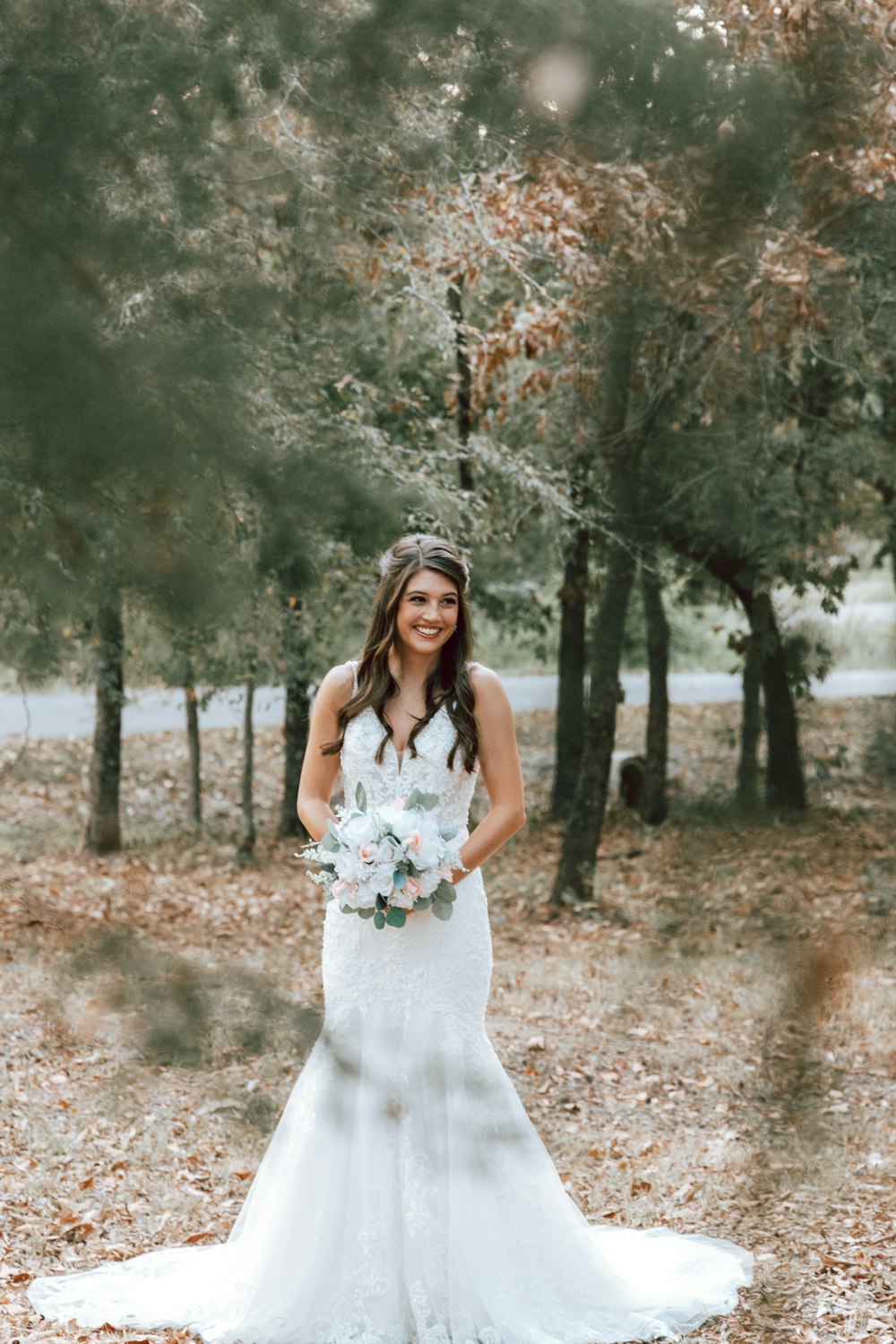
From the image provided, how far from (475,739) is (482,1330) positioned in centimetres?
143

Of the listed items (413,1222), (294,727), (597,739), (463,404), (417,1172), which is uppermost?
(463,404)

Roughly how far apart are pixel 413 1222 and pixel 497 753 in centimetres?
118

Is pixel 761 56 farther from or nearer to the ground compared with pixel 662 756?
farther from the ground

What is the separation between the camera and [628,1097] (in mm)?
5766


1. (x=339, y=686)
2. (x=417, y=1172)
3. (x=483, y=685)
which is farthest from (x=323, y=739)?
(x=417, y=1172)

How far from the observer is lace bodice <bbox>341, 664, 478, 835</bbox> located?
3.51m

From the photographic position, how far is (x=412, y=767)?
351 cm

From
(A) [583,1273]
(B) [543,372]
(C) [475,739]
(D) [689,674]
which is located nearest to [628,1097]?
(A) [583,1273]

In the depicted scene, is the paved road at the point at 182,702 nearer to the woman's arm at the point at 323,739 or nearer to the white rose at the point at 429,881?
the woman's arm at the point at 323,739

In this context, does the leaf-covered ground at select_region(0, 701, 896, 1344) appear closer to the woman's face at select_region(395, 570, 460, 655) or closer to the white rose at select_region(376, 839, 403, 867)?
the white rose at select_region(376, 839, 403, 867)

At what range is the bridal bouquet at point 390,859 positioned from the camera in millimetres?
3084

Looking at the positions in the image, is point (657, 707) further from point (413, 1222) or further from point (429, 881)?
point (429, 881)

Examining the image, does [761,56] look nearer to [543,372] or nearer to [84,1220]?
[84,1220]

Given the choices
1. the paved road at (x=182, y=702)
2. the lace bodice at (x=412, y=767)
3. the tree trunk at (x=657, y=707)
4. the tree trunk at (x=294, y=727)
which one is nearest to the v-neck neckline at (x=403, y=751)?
the lace bodice at (x=412, y=767)
